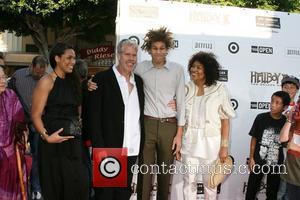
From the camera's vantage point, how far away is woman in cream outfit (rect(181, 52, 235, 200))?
3.96 metres

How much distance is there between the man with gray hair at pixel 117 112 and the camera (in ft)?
11.8

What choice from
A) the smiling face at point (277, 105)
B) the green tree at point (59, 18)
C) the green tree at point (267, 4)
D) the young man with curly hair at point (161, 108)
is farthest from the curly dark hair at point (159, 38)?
the green tree at point (59, 18)

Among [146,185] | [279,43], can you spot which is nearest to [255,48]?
[279,43]

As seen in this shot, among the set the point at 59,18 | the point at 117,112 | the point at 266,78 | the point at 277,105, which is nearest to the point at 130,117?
the point at 117,112

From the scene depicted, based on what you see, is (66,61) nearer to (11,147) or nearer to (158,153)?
(11,147)

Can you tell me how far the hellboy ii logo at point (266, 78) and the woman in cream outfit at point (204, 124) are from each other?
1.26 meters

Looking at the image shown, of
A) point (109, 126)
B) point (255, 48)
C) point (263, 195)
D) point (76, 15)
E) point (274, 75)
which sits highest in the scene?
point (76, 15)

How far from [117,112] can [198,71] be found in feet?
2.93

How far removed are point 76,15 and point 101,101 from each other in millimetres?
12891

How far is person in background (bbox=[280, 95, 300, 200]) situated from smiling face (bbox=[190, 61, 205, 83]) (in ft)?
3.03

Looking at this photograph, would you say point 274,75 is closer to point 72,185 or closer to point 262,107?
point 262,107

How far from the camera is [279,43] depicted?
524 cm

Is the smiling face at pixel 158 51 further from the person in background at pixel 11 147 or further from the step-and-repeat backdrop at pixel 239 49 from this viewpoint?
the person in background at pixel 11 147

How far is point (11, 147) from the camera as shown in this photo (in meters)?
3.68
